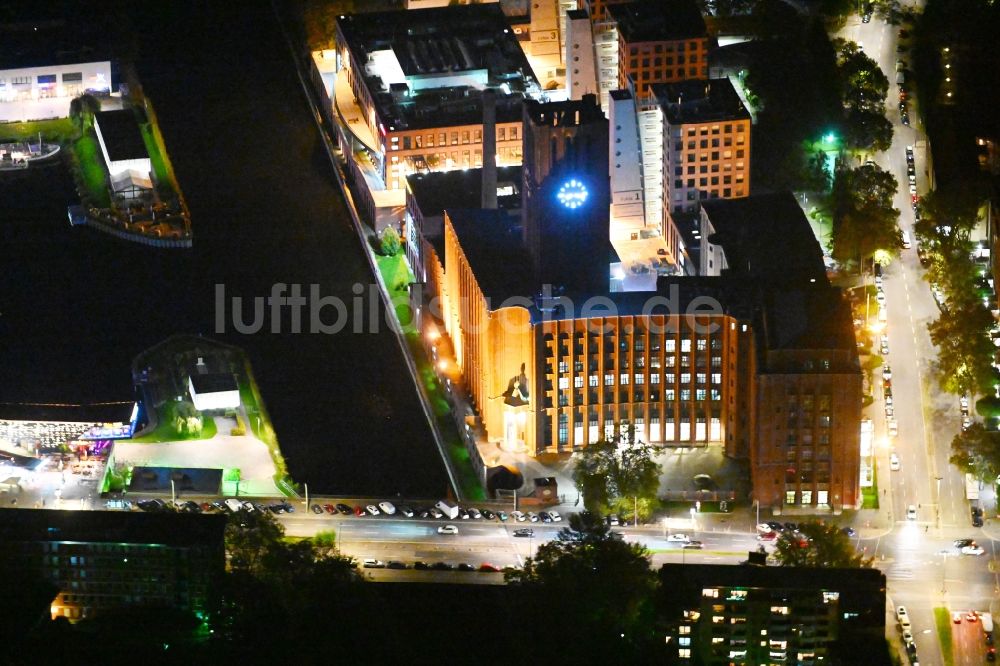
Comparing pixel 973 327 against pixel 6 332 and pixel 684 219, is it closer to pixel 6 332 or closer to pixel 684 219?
pixel 684 219

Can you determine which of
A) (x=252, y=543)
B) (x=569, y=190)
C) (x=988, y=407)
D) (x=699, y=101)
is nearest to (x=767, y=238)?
(x=569, y=190)

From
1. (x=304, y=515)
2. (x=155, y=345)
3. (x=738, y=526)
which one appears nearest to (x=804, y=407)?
(x=738, y=526)

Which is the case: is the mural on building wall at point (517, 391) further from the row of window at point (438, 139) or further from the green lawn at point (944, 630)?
the row of window at point (438, 139)

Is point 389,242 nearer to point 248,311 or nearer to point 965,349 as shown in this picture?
point 248,311

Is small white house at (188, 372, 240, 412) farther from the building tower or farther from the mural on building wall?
the building tower

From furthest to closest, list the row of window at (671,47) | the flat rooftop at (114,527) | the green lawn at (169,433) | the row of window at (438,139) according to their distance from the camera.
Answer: the row of window at (438,139) < the row of window at (671,47) < the green lawn at (169,433) < the flat rooftop at (114,527)

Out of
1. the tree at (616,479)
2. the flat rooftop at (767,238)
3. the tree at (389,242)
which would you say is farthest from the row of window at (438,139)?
the tree at (616,479)

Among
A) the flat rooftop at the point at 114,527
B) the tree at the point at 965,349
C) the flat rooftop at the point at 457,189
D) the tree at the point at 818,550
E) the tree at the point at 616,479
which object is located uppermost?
the flat rooftop at the point at 457,189
